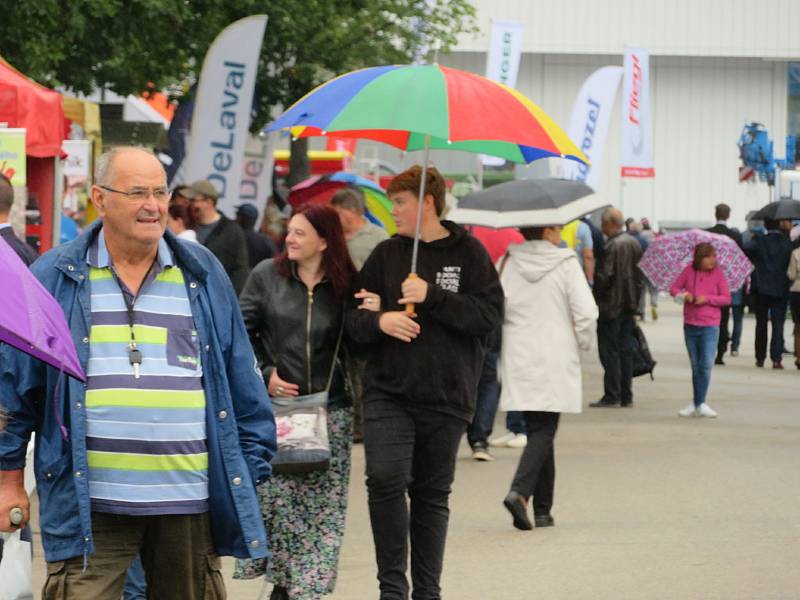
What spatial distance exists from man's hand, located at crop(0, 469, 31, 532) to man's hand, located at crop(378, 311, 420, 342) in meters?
2.33

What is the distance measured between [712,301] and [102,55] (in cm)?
779

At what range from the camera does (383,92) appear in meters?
6.82

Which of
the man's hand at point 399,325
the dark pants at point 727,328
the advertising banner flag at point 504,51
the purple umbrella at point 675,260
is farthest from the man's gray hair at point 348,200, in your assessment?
the advertising banner flag at point 504,51

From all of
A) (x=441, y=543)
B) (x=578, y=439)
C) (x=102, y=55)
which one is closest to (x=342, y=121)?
(x=441, y=543)

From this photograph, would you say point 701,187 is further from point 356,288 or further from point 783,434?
point 356,288

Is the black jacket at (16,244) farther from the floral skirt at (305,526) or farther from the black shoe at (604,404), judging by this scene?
the black shoe at (604,404)

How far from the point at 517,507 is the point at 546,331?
917 millimetres

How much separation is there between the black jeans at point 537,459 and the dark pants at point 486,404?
9.18 ft

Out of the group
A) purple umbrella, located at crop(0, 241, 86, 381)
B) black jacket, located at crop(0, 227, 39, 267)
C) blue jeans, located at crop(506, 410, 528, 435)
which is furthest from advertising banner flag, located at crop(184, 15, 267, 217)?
purple umbrella, located at crop(0, 241, 86, 381)

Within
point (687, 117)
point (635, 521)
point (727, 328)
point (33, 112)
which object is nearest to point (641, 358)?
point (635, 521)

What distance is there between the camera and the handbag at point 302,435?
255 inches

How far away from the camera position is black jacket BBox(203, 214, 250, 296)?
1226cm

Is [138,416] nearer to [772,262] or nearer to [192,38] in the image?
[192,38]

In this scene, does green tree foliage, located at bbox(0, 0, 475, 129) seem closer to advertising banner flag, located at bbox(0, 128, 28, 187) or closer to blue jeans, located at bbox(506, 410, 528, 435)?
→ blue jeans, located at bbox(506, 410, 528, 435)
